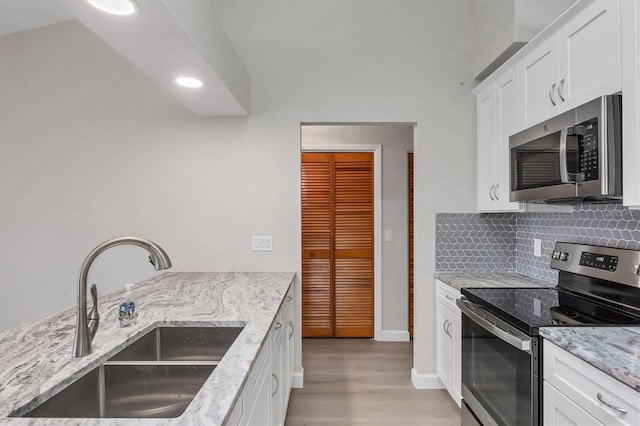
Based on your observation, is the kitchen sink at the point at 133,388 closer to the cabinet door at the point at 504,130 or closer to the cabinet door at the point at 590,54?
the cabinet door at the point at 590,54

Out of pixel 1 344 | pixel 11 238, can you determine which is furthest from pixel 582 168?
pixel 11 238

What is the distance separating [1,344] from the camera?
4.07 feet

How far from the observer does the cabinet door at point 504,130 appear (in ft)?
7.13

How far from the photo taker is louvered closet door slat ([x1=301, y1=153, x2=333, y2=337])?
3844 millimetres

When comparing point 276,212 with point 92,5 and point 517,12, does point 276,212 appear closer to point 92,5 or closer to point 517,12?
point 92,5

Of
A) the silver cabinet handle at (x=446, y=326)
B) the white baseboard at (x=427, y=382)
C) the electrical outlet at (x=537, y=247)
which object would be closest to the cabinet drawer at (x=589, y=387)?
the silver cabinet handle at (x=446, y=326)

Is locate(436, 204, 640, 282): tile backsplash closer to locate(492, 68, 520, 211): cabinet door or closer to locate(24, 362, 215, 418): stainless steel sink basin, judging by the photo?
locate(492, 68, 520, 211): cabinet door

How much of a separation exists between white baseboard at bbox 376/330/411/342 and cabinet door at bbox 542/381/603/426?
2396 millimetres

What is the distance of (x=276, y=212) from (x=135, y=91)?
4.60 ft

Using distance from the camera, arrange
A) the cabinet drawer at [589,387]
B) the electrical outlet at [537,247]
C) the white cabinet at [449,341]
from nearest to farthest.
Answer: the cabinet drawer at [589,387] < the white cabinet at [449,341] < the electrical outlet at [537,247]

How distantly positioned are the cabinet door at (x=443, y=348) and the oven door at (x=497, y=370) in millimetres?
392

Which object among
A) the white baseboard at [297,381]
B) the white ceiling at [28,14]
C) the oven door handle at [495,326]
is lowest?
the white baseboard at [297,381]

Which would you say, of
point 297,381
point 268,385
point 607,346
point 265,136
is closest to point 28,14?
point 265,136

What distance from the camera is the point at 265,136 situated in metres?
2.74
